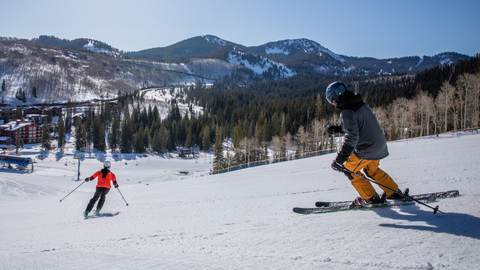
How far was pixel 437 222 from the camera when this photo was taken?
119 inches

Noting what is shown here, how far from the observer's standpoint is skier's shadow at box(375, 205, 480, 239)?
2.73 meters

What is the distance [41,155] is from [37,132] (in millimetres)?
22478

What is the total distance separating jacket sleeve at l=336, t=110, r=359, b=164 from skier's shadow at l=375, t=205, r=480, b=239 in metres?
1.09

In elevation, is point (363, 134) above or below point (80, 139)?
above

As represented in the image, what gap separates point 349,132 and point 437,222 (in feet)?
5.08

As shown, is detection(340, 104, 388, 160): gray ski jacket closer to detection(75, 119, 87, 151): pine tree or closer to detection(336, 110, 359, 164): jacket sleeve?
detection(336, 110, 359, 164): jacket sleeve

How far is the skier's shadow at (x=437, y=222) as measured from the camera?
273 cm

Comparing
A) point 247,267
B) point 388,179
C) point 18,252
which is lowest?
point 18,252

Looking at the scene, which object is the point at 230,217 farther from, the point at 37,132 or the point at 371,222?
the point at 37,132

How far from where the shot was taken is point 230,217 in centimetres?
482

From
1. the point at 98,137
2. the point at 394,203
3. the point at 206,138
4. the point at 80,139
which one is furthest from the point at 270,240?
the point at 98,137

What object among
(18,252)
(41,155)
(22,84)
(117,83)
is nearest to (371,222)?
(18,252)

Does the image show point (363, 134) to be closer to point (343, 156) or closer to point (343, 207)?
point (343, 156)

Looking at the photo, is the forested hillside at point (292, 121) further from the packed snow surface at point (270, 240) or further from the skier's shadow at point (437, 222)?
the skier's shadow at point (437, 222)
